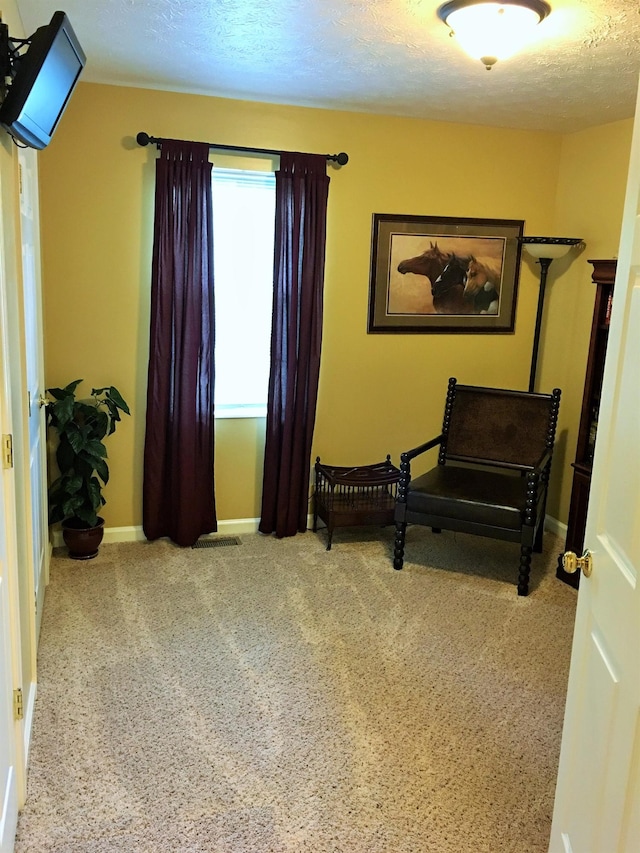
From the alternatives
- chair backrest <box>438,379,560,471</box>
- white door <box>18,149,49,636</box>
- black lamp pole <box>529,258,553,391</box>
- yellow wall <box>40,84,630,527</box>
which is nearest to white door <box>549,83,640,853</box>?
white door <box>18,149,49,636</box>

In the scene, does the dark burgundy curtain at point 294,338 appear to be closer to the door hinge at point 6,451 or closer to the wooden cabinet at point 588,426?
the wooden cabinet at point 588,426

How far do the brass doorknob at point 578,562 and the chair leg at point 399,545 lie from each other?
2037 mm

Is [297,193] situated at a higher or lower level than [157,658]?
higher

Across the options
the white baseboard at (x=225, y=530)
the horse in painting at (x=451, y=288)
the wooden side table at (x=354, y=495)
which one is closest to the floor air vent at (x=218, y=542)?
the white baseboard at (x=225, y=530)

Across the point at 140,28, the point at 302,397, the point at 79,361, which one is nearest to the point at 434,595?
the point at 302,397

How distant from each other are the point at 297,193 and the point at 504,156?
4.39 ft

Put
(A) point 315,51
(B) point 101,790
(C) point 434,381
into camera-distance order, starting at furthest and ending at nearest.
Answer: (C) point 434,381 → (A) point 315,51 → (B) point 101,790

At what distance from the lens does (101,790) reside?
6.75 feet

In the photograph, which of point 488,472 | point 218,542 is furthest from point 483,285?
point 218,542

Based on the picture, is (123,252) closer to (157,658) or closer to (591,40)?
(157,658)

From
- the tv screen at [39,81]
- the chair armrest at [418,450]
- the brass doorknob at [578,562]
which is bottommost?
the chair armrest at [418,450]

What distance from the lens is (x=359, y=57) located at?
279cm

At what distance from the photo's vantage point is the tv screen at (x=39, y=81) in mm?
1709

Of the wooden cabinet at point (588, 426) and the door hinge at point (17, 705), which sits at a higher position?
the wooden cabinet at point (588, 426)
